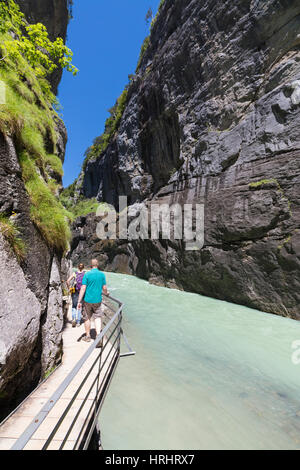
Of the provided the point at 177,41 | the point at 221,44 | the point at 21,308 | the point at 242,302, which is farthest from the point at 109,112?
the point at 21,308

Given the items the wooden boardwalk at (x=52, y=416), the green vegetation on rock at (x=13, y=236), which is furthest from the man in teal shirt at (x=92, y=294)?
the green vegetation on rock at (x=13, y=236)

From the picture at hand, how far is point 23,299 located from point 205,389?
12.5 feet

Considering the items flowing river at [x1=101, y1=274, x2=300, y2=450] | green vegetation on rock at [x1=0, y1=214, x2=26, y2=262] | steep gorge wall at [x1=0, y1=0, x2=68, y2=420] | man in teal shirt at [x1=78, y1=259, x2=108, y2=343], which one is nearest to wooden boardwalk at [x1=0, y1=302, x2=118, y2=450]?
steep gorge wall at [x1=0, y1=0, x2=68, y2=420]

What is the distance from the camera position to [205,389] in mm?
4285

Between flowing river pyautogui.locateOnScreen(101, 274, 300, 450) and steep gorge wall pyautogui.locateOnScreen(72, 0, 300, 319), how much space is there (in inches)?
147

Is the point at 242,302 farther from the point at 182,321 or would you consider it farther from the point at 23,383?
the point at 23,383

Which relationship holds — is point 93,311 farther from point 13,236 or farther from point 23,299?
point 13,236

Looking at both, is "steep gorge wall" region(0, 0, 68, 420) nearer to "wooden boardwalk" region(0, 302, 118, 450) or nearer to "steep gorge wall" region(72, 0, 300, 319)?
"wooden boardwalk" region(0, 302, 118, 450)

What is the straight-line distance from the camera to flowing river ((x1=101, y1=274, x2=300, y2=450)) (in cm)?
313

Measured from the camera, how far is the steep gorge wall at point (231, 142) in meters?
9.68

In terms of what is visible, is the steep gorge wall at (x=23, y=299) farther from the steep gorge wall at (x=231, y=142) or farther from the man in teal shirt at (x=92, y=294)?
the steep gorge wall at (x=231, y=142)

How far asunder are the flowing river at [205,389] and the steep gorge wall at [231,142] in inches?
147

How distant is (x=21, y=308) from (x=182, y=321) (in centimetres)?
668

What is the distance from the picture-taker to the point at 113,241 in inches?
1096
